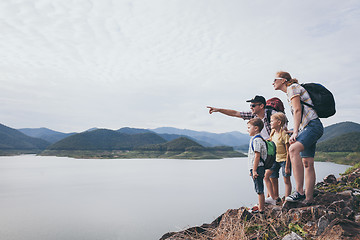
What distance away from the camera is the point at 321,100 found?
3.97 m

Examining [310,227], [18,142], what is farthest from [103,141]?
[310,227]

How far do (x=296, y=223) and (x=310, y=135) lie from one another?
1338mm

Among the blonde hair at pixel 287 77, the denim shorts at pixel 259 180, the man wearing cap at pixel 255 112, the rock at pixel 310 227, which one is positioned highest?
the blonde hair at pixel 287 77

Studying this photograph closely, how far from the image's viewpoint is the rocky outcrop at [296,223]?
3273mm

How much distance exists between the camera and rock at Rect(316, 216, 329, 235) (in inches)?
131

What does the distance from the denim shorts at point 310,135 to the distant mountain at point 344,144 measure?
61.1m

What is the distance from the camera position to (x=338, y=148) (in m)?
57.1

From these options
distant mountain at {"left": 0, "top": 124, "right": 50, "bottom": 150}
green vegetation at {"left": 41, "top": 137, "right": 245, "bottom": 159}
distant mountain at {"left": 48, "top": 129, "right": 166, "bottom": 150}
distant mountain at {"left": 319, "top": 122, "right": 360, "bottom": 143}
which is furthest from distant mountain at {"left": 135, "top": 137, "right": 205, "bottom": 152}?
distant mountain at {"left": 319, "top": 122, "right": 360, "bottom": 143}

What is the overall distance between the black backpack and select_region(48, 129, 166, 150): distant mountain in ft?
322

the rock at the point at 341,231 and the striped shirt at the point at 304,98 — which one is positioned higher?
the striped shirt at the point at 304,98

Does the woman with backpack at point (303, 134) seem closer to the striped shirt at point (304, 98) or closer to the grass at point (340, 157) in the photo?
the striped shirt at point (304, 98)

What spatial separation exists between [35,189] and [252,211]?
30.0 metres

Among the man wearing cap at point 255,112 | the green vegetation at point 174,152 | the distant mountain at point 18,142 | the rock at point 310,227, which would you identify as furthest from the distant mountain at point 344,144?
the distant mountain at point 18,142

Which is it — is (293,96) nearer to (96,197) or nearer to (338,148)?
(96,197)
